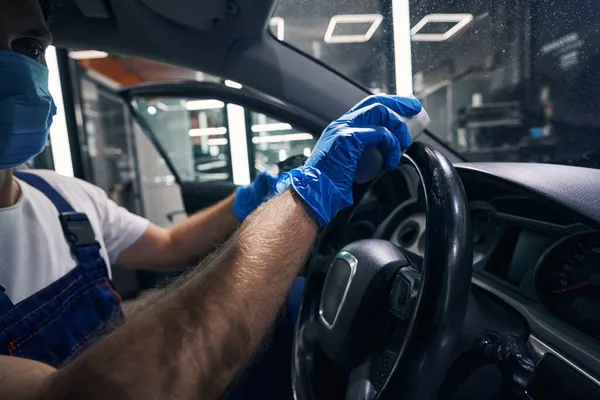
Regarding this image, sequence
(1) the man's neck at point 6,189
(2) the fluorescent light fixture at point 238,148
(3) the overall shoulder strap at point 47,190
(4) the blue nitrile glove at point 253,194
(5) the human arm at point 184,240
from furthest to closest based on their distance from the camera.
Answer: (2) the fluorescent light fixture at point 238,148, (5) the human arm at point 184,240, (4) the blue nitrile glove at point 253,194, (3) the overall shoulder strap at point 47,190, (1) the man's neck at point 6,189

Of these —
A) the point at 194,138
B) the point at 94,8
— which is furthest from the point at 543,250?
the point at 194,138

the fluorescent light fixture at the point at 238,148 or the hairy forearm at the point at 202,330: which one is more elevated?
the fluorescent light fixture at the point at 238,148

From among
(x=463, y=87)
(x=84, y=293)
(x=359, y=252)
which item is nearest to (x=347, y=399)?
(x=359, y=252)

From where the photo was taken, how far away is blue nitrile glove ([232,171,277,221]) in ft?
3.92

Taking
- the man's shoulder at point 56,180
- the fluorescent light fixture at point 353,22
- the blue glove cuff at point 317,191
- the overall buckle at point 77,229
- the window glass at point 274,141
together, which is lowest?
the overall buckle at point 77,229

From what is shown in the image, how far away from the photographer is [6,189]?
963mm

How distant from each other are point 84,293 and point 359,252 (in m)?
0.69

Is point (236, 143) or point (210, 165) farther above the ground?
point (236, 143)

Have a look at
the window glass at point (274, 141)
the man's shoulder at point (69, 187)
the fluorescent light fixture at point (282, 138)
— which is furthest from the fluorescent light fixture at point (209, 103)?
the man's shoulder at point (69, 187)

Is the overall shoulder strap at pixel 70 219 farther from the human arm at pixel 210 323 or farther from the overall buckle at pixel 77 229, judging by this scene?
the human arm at pixel 210 323

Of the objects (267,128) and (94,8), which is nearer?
(94,8)

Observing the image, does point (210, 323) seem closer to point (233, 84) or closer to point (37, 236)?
point (37, 236)

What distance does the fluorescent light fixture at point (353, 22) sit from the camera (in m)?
1.23

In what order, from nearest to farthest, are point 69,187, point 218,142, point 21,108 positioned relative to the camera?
1. point 21,108
2. point 69,187
3. point 218,142
